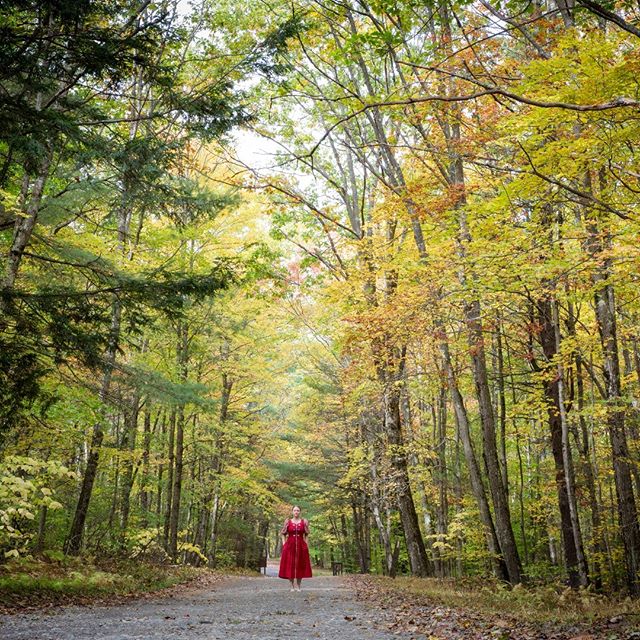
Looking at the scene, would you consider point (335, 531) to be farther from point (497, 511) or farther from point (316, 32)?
point (316, 32)

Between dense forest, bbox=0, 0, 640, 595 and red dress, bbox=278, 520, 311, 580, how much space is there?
333cm

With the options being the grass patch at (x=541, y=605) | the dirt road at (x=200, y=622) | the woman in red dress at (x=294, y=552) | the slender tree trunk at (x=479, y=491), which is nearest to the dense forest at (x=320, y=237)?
the slender tree trunk at (x=479, y=491)

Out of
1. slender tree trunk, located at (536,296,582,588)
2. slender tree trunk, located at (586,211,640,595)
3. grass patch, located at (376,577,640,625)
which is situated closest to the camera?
grass patch, located at (376,577,640,625)

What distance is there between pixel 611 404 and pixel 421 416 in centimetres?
1563

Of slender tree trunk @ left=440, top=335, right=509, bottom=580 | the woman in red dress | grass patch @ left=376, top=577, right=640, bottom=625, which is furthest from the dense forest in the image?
the woman in red dress

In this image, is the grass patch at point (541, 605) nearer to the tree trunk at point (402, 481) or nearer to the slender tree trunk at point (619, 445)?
the slender tree trunk at point (619, 445)

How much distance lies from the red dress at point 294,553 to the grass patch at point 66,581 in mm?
2578

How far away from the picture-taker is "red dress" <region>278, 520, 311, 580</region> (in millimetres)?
11953

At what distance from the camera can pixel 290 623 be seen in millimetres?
6465

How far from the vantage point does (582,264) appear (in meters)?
7.86

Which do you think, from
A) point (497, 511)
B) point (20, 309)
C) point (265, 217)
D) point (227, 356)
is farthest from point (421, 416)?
point (20, 309)

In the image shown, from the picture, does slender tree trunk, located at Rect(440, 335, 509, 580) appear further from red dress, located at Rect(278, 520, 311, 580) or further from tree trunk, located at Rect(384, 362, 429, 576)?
red dress, located at Rect(278, 520, 311, 580)

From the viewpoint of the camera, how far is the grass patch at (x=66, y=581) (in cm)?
758

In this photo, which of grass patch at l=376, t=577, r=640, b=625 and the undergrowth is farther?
the undergrowth
